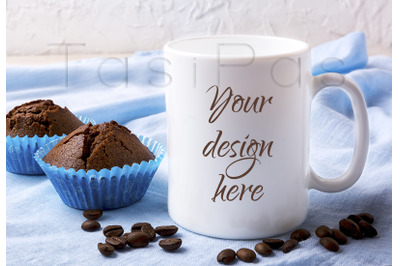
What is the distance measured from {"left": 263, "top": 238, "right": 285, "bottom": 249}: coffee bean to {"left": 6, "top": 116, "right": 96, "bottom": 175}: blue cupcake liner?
0.55m

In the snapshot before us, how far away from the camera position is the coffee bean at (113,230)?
37.5 inches

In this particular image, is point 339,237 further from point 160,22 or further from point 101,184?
point 160,22

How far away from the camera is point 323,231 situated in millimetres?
932

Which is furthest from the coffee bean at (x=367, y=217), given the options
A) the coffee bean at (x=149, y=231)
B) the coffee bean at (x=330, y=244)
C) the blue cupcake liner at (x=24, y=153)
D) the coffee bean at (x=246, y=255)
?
the blue cupcake liner at (x=24, y=153)

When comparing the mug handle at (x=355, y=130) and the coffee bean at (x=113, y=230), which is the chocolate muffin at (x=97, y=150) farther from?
the mug handle at (x=355, y=130)

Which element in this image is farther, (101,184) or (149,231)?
(101,184)

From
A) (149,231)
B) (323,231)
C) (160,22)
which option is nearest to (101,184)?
(149,231)

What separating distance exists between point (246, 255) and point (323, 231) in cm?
15

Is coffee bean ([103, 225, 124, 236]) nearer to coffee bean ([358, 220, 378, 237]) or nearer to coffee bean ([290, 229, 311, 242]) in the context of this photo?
coffee bean ([290, 229, 311, 242])

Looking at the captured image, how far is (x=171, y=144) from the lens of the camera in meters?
0.96

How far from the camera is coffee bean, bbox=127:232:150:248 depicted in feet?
3.00

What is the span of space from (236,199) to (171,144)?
0.47ft

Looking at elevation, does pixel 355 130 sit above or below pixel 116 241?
above

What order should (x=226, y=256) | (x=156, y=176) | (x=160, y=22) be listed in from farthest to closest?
(x=160, y=22) < (x=156, y=176) < (x=226, y=256)
